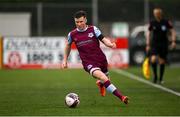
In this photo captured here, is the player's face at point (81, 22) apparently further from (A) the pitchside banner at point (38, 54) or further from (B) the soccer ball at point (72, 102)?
(A) the pitchside banner at point (38, 54)

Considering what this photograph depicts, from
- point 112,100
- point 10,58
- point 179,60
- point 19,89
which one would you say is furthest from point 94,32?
point 179,60

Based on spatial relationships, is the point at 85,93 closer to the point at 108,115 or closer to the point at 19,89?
the point at 19,89

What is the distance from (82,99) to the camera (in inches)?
632

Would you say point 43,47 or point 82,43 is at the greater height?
point 82,43

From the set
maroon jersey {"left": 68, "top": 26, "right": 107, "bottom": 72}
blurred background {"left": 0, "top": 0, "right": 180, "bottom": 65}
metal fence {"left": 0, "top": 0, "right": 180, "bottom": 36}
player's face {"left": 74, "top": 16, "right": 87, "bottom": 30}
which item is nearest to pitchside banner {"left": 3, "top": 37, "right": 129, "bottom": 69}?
blurred background {"left": 0, "top": 0, "right": 180, "bottom": 65}

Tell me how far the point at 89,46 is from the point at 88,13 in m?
25.4

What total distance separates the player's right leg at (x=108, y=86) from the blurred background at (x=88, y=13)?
72.0ft

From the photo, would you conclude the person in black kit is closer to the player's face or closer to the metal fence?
the player's face

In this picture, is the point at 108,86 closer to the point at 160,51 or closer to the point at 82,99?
the point at 82,99

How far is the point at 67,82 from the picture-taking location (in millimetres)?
22375

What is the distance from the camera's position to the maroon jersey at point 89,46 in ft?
48.6

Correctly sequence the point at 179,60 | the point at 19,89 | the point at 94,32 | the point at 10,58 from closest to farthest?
the point at 94,32, the point at 19,89, the point at 10,58, the point at 179,60

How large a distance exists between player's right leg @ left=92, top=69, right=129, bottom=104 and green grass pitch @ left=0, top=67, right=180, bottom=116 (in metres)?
0.19

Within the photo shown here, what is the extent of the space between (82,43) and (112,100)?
165 cm
